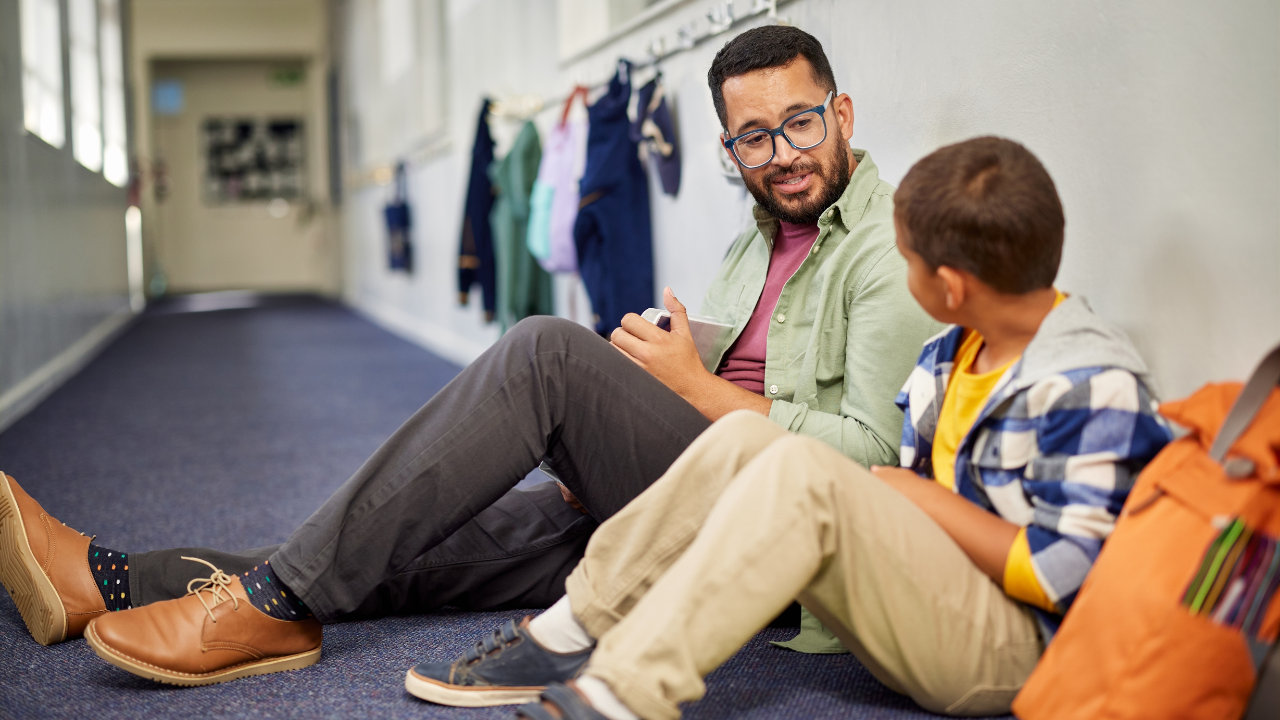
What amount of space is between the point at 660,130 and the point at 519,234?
1349mm

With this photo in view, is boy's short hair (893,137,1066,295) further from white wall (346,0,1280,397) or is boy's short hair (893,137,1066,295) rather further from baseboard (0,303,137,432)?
baseboard (0,303,137,432)

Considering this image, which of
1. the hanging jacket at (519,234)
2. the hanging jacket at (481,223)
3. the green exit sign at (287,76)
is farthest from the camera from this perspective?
the green exit sign at (287,76)

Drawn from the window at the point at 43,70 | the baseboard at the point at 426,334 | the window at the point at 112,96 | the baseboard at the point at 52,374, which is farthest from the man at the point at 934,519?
the window at the point at 112,96

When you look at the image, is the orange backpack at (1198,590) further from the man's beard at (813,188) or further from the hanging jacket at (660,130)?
the hanging jacket at (660,130)

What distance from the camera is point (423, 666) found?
1291 millimetres

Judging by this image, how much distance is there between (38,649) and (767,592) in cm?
111

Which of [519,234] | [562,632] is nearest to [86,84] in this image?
[519,234]

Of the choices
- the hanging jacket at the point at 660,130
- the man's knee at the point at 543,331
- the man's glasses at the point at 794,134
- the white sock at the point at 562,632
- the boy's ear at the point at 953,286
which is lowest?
the white sock at the point at 562,632

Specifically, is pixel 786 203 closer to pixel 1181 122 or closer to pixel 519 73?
pixel 1181 122

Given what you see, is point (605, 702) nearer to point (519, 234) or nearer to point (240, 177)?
point (519, 234)

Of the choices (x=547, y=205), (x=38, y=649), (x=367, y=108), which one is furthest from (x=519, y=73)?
(x=367, y=108)

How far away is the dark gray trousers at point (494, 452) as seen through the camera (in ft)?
4.18

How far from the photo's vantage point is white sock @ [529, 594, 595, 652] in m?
1.19

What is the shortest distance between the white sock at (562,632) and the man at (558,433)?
183 millimetres
